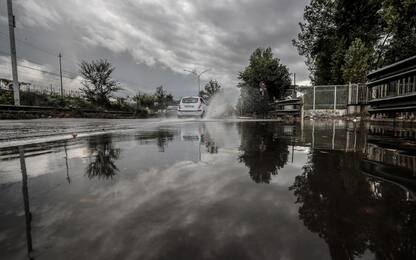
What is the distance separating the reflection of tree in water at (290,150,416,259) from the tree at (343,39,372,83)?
60.0 ft

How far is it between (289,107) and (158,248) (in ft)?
61.4

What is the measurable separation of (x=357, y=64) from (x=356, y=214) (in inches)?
783

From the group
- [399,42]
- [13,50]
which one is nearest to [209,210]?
[13,50]

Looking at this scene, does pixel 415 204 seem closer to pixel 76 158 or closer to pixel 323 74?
pixel 76 158

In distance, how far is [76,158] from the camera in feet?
11.1

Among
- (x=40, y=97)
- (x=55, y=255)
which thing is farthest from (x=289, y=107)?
(x=40, y=97)

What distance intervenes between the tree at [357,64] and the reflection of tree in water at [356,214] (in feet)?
60.0

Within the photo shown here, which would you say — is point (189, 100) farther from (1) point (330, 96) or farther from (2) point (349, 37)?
(2) point (349, 37)

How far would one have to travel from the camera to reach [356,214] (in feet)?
5.07

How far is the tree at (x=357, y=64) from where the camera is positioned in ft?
57.2

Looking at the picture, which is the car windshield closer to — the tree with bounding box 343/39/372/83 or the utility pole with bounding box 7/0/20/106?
the utility pole with bounding box 7/0/20/106

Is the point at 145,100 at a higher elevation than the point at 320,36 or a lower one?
lower

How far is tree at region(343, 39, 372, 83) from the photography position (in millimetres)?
17422

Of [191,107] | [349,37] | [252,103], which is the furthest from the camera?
[252,103]
